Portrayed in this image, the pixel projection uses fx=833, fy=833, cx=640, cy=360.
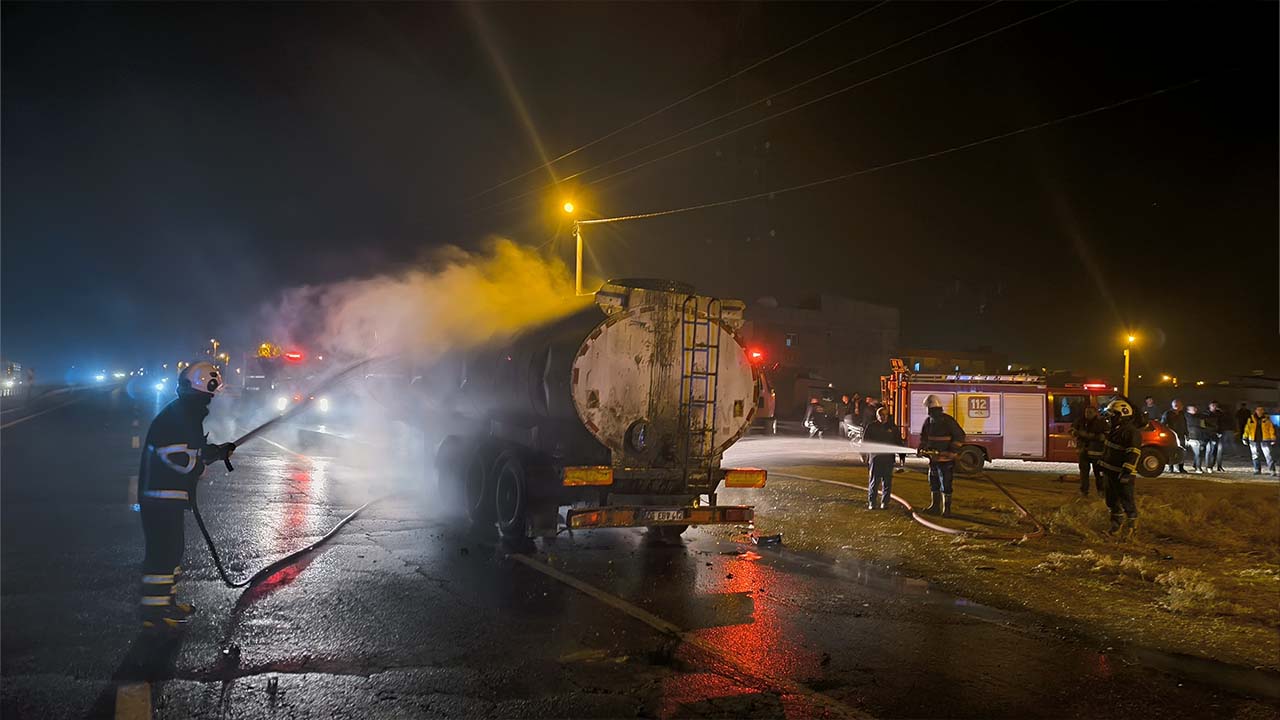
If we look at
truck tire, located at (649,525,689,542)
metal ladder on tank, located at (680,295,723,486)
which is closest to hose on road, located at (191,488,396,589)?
truck tire, located at (649,525,689,542)

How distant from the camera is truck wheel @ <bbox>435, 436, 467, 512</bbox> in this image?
1094 cm

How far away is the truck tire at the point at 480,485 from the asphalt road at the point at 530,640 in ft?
1.48

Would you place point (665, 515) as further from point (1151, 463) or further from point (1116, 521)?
point (1151, 463)

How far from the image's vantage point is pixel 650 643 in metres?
5.65

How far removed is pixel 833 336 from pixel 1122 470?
5086 centimetres

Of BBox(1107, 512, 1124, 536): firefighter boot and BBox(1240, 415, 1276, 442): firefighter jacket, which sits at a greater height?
BBox(1240, 415, 1276, 442): firefighter jacket

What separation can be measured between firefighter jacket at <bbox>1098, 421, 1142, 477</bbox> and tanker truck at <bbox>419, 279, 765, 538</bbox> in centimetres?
484

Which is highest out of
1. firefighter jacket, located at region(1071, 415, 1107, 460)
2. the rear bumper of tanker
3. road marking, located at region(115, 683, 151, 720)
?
firefighter jacket, located at region(1071, 415, 1107, 460)

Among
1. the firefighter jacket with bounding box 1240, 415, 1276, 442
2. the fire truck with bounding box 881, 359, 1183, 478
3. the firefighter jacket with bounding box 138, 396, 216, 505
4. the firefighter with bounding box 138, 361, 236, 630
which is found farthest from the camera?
the fire truck with bounding box 881, 359, 1183, 478

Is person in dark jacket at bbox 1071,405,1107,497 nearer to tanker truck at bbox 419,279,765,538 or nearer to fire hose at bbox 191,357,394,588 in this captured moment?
tanker truck at bbox 419,279,765,538

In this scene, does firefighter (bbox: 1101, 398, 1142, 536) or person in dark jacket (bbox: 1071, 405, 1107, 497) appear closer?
firefighter (bbox: 1101, 398, 1142, 536)

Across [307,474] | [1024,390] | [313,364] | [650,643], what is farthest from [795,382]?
[650,643]

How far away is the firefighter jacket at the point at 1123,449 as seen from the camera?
10.4 metres

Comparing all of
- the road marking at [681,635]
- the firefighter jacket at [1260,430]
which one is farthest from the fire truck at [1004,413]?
the road marking at [681,635]
